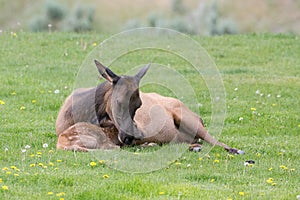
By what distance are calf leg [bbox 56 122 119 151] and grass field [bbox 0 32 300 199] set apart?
21 centimetres

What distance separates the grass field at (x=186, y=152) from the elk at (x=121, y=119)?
0.36 metres

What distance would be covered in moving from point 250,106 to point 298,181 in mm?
4854

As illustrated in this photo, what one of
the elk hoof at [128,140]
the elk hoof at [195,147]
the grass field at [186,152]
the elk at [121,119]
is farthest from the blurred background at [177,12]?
the elk hoof at [128,140]

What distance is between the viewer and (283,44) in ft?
62.1

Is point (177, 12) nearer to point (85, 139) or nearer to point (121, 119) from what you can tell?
point (85, 139)

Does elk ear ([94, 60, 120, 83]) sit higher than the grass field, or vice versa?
elk ear ([94, 60, 120, 83])

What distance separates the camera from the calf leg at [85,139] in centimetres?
963

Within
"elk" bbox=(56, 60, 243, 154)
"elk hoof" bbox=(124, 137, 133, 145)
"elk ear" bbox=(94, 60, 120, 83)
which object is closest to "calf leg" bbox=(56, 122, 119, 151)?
"elk" bbox=(56, 60, 243, 154)

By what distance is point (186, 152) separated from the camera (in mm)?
9719

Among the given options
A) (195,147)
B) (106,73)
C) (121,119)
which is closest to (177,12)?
(195,147)

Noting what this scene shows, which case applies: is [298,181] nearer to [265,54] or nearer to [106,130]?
[106,130]

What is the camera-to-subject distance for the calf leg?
31.6 ft

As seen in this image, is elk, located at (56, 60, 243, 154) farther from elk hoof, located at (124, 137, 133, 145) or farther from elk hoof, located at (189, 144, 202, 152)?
elk hoof, located at (189, 144, 202, 152)

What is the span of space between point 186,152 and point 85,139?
4.28 ft
